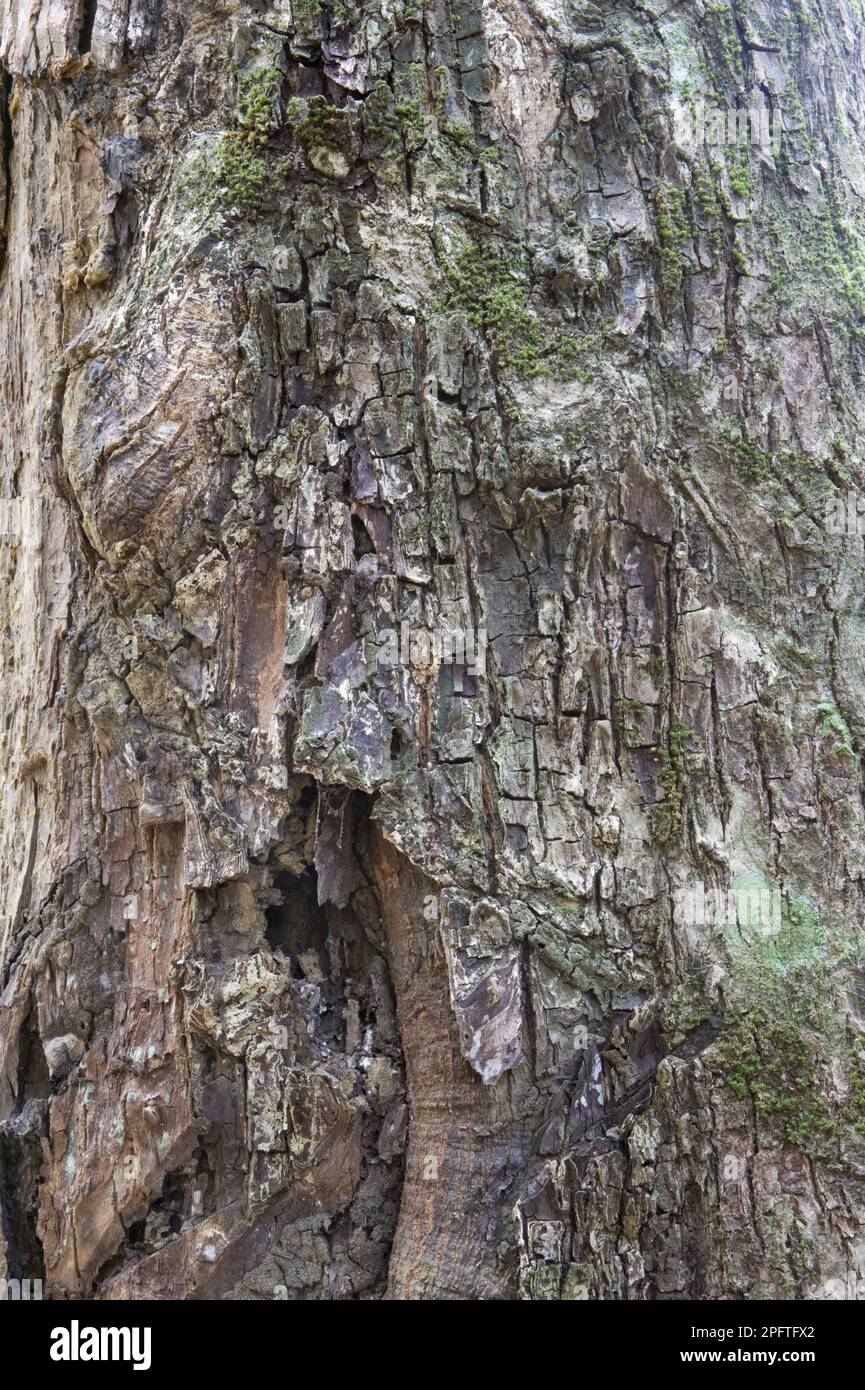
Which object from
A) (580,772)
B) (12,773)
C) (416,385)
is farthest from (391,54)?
(12,773)

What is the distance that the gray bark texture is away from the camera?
2.90 m

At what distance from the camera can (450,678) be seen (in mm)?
2986

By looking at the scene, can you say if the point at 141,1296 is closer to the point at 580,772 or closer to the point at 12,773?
the point at 12,773

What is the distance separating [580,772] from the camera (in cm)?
300

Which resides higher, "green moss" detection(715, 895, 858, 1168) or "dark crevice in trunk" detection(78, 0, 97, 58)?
"dark crevice in trunk" detection(78, 0, 97, 58)

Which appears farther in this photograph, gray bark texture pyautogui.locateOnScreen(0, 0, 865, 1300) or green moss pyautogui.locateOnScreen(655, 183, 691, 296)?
green moss pyautogui.locateOnScreen(655, 183, 691, 296)

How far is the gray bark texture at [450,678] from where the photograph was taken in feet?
9.52

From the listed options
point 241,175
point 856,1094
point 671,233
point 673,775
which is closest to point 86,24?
point 241,175

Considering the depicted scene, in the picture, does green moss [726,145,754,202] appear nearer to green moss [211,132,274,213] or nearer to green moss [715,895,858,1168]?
green moss [211,132,274,213]

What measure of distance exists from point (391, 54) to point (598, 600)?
1.62m

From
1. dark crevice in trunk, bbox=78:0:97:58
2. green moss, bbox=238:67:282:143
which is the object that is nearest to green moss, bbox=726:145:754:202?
green moss, bbox=238:67:282:143

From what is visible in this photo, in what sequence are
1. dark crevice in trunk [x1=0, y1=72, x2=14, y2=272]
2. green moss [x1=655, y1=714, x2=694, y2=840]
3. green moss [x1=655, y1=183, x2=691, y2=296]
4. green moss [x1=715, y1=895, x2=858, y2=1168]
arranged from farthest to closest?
1. dark crevice in trunk [x1=0, y1=72, x2=14, y2=272]
2. green moss [x1=655, y1=183, x2=691, y2=296]
3. green moss [x1=655, y1=714, x2=694, y2=840]
4. green moss [x1=715, y1=895, x2=858, y2=1168]

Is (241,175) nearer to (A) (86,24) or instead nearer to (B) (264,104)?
(B) (264,104)

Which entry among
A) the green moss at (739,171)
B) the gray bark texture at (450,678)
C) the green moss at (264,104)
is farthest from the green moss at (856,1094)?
the green moss at (264,104)
